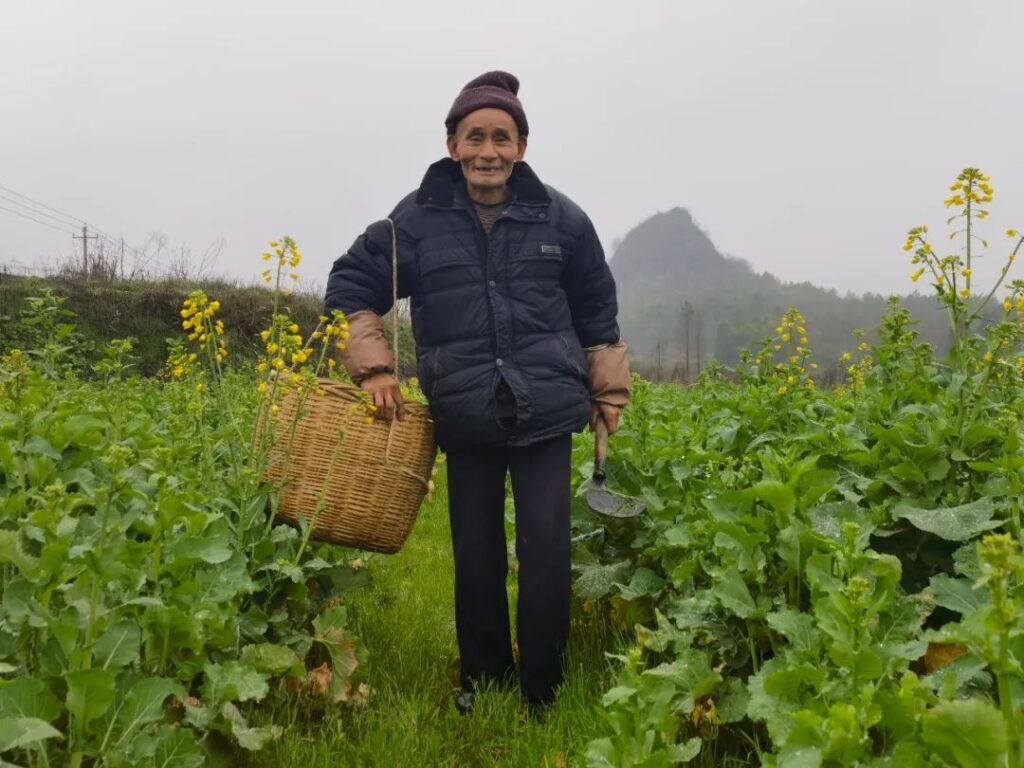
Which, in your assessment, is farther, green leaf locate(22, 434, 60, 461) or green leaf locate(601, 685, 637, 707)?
green leaf locate(22, 434, 60, 461)

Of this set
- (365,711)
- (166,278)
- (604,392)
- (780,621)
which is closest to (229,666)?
(365,711)

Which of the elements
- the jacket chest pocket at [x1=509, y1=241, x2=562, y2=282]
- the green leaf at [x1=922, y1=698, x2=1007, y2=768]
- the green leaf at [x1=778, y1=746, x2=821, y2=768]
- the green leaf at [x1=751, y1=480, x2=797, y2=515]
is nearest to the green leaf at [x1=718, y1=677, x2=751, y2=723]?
Result: the green leaf at [x1=751, y1=480, x2=797, y2=515]

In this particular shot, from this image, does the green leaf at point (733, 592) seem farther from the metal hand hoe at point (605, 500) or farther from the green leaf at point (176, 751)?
the green leaf at point (176, 751)

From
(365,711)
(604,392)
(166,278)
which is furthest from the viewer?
(166,278)

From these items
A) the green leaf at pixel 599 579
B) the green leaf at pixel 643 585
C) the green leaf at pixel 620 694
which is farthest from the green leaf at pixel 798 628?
the green leaf at pixel 599 579

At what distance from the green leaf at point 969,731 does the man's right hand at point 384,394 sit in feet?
6.53

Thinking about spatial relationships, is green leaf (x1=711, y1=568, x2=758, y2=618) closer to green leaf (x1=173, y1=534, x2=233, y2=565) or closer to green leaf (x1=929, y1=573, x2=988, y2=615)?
green leaf (x1=929, y1=573, x2=988, y2=615)

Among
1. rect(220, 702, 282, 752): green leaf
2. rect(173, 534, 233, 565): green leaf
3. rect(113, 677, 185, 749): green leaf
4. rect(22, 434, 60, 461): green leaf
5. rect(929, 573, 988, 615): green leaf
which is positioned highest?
rect(22, 434, 60, 461): green leaf

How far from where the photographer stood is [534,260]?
282 cm

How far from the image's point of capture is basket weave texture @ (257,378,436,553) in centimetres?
278

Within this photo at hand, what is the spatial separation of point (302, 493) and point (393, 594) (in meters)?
1.37

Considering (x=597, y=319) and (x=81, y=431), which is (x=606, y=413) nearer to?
(x=597, y=319)

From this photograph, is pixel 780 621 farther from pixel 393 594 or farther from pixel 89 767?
pixel 393 594

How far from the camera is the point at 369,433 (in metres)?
2.79
